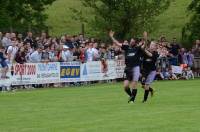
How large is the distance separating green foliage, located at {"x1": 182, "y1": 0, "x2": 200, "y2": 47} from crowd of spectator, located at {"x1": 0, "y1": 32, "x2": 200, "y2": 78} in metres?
9.37

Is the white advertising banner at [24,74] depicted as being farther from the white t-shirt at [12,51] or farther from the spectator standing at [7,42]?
the spectator standing at [7,42]

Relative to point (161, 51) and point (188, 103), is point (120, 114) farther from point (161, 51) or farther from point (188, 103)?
point (161, 51)

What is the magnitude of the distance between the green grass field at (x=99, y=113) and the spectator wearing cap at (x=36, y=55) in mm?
6129

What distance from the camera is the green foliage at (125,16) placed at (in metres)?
42.9

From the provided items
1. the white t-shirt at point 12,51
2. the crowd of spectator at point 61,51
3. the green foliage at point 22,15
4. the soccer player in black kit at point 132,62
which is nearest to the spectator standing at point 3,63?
the crowd of spectator at point 61,51

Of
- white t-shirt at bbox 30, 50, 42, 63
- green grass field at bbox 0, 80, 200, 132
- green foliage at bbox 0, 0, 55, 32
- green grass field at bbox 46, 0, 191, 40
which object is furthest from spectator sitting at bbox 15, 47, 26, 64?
green grass field at bbox 46, 0, 191, 40

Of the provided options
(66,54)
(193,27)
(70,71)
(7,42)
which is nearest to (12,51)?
(7,42)

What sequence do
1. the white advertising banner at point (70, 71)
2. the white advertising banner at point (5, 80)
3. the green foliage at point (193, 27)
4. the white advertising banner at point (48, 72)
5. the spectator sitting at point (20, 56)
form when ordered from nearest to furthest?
the white advertising banner at point (5, 80) → the spectator sitting at point (20, 56) → the white advertising banner at point (48, 72) → the white advertising banner at point (70, 71) → the green foliage at point (193, 27)

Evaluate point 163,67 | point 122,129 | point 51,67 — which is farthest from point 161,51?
point 122,129

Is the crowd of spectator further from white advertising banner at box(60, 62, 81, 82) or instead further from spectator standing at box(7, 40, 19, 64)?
white advertising banner at box(60, 62, 81, 82)

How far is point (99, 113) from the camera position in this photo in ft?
56.2

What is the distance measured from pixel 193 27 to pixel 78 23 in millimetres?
15154

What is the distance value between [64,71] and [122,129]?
744 inches

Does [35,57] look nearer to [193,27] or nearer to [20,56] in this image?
[20,56]
